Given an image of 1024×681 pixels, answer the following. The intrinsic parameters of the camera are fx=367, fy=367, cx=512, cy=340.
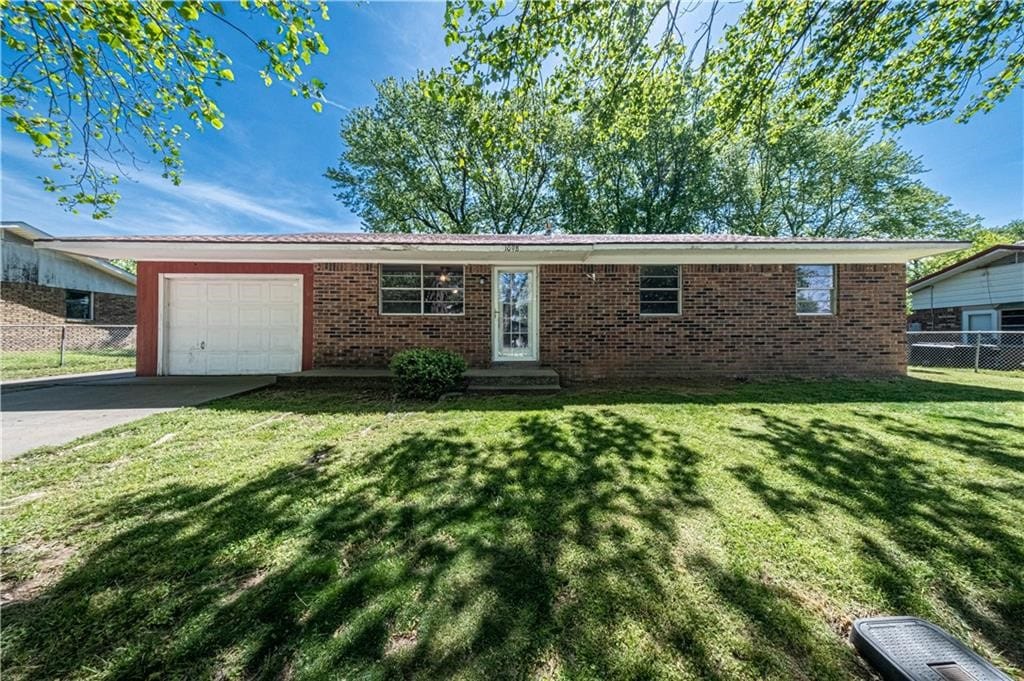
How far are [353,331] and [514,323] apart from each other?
11.5ft

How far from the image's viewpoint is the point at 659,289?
8.07 meters

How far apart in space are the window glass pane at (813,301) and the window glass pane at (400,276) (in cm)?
842

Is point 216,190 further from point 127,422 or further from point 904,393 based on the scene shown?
point 904,393

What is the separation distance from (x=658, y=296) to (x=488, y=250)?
13.0 ft

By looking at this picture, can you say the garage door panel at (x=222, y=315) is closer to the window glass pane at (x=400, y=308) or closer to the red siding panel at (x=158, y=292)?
the red siding panel at (x=158, y=292)

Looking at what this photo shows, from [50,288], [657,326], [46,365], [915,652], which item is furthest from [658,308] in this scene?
[50,288]

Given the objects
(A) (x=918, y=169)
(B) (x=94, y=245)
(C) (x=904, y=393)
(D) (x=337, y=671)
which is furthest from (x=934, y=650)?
(A) (x=918, y=169)

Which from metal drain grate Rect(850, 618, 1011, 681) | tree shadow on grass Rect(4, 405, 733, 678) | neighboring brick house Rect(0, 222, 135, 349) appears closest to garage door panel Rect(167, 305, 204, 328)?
tree shadow on grass Rect(4, 405, 733, 678)

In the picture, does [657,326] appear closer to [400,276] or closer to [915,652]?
[400,276]

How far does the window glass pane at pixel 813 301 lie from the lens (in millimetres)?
8062

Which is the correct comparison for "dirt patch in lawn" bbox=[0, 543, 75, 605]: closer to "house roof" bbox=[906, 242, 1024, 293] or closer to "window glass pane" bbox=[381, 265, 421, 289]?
"window glass pane" bbox=[381, 265, 421, 289]

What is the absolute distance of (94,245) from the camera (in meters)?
6.64

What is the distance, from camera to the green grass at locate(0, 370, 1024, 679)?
4.83 ft

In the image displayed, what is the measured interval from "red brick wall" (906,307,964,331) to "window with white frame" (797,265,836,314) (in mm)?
11668
